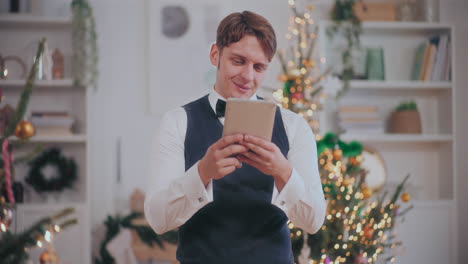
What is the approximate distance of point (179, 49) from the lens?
4371 mm

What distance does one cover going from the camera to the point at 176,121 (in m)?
1.32

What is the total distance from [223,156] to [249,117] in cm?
9

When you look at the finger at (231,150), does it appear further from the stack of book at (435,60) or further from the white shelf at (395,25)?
the stack of book at (435,60)

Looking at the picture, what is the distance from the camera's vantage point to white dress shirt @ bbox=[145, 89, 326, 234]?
116cm

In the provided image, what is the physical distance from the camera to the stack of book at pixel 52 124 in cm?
396

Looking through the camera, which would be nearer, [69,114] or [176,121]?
[176,121]

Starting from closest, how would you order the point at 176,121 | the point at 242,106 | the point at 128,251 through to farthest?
1. the point at 242,106
2. the point at 176,121
3. the point at 128,251

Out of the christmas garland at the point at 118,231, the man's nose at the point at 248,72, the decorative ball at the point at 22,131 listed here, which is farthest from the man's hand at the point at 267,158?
the christmas garland at the point at 118,231

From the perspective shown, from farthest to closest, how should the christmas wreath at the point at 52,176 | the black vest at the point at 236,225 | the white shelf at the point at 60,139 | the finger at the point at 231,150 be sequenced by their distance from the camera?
1. the christmas wreath at the point at 52,176
2. the white shelf at the point at 60,139
3. the black vest at the point at 236,225
4. the finger at the point at 231,150

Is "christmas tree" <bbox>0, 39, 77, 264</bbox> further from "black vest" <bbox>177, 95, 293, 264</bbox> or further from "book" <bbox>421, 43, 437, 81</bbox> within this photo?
"book" <bbox>421, 43, 437, 81</bbox>

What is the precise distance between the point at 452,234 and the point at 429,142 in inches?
28.8

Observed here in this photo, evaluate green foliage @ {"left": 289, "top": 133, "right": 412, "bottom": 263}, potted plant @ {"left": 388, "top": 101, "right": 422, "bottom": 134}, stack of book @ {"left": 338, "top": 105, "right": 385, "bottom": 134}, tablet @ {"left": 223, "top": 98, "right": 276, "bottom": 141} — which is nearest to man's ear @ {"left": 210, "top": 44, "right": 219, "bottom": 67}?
tablet @ {"left": 223, "top": 98, "right": 276, "bottom": 141}

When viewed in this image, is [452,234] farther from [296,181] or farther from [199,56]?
[296,181]

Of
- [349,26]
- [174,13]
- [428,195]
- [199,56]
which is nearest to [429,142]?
[428,195]
